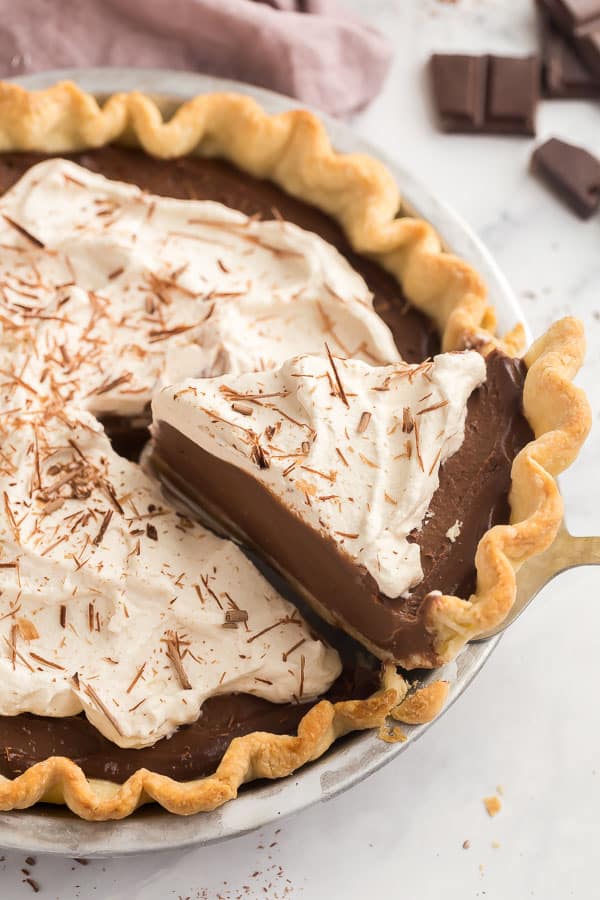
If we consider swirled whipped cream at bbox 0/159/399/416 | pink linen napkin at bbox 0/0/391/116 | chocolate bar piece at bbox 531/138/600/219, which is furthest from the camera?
chocolate bar piece at bbox 531/138/600/219

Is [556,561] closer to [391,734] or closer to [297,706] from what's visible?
[391,734]

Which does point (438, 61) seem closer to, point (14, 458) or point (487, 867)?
point (14, 458)

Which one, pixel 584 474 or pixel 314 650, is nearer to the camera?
pixel 314 650

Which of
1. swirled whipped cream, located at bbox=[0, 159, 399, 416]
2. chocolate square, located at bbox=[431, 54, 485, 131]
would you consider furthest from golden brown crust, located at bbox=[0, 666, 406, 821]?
chocolate square, located at bbox=[431, 54, 485, 131]

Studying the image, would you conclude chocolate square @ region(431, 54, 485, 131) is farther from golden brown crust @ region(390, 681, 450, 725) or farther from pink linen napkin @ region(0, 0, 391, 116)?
golden brown crust @ region(390, 681, 450, 725)

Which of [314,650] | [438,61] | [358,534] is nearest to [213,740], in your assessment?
[314,650]

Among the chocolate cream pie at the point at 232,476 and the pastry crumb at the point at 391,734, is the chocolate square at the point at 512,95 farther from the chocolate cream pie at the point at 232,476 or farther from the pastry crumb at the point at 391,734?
the pastry crumb at the point at 391,734
